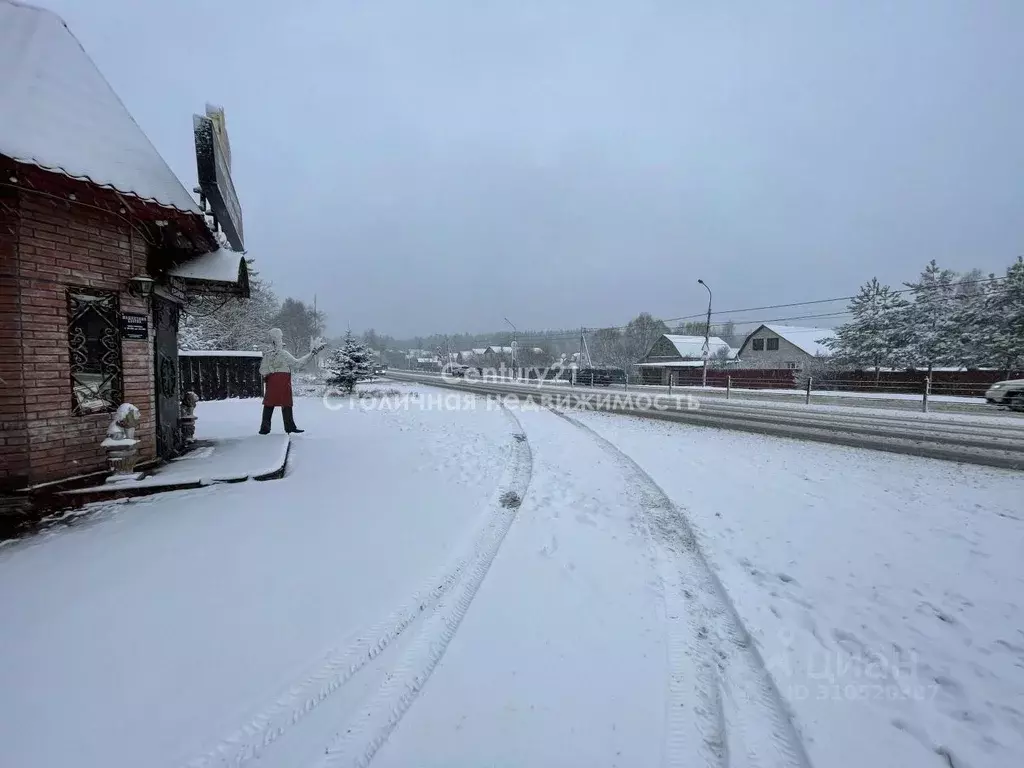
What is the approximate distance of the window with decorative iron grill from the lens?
492 cm

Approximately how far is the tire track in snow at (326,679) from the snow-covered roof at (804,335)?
4404 centimetres

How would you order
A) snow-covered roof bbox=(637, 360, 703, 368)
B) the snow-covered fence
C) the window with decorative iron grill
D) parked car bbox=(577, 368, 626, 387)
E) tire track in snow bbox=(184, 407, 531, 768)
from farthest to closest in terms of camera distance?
snow-covered roof bbox=(637, 360, 703, 368) → parked car bbox=(577, 368, 626, 387) → the snow-covered fence → the window with decorative iron grill → tire track in snow bbox=(184, 407, 531, 768)

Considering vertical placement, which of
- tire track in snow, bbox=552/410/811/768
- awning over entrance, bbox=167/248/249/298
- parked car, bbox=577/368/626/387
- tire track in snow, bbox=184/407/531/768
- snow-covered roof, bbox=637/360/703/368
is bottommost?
tire track in snow, bbox=552/410/811/768

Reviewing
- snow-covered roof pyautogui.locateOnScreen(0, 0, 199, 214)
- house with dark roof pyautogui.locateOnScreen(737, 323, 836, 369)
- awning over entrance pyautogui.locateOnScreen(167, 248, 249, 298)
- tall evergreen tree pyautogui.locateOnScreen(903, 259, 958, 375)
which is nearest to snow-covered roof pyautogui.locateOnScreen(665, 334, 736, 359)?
house with dark roof pyautogui.locateOnScreen(737, 323, 836, 369)

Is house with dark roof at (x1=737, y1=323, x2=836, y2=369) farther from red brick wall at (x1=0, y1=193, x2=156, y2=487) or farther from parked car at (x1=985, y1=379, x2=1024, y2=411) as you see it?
red brick wall at (x1=0, y1=193, x2=156, y2=487)

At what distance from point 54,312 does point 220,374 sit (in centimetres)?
1426

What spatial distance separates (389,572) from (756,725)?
2.65 meters

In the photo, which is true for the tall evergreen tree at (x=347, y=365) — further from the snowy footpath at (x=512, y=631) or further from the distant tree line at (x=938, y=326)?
the distant tree line at (x=938, y=326)

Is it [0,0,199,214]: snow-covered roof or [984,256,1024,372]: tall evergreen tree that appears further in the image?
[984,256,1024,372]: tall evergreen tree

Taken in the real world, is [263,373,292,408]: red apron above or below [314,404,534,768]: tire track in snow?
above

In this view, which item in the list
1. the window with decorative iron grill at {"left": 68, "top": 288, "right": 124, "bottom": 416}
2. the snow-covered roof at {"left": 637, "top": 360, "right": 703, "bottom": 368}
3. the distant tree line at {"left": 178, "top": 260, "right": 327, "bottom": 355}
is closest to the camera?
the window with decorative iron grill at {"left": 68, "top": 288, "right": 124, "bottom": 416}

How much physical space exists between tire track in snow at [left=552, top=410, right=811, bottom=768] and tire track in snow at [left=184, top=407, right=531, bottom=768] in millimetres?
1659

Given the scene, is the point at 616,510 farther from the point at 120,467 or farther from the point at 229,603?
the point at 120,467

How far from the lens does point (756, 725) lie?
226 cm
